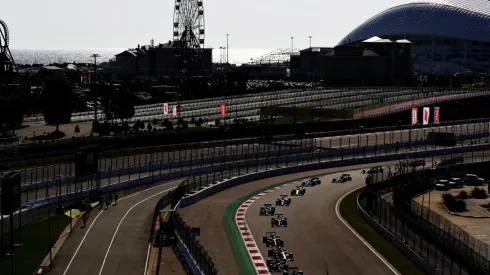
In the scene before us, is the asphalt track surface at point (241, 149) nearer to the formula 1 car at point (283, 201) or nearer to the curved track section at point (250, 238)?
the curved track section at point (250, 238)

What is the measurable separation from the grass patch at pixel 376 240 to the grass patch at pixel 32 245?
16.6 m

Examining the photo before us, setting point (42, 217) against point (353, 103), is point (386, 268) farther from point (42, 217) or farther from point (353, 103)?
point (353, 103)

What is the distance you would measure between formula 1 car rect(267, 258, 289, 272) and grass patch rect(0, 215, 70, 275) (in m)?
10.8

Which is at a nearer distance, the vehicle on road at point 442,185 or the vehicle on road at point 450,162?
the vehicle on road at point 442,185

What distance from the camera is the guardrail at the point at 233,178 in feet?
190

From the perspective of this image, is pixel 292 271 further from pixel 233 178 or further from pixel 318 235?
pixel 233 178

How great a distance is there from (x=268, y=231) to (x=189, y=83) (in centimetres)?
11304

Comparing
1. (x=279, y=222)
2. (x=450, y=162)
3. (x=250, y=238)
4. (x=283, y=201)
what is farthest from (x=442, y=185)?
(x=250, y=238)

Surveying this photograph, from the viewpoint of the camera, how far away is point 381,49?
6895 inches

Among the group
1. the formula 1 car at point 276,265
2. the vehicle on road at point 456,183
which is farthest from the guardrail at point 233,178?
the formula 1 car at point 276,265

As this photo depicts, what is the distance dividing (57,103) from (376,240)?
2243 inches

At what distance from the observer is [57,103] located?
95188mm

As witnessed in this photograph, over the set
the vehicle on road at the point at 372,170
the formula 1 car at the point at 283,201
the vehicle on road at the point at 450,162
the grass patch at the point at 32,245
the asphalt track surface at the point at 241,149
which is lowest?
the grass patch at the point at 32,245

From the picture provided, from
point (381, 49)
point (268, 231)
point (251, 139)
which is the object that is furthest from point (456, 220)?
point (381, 49)
